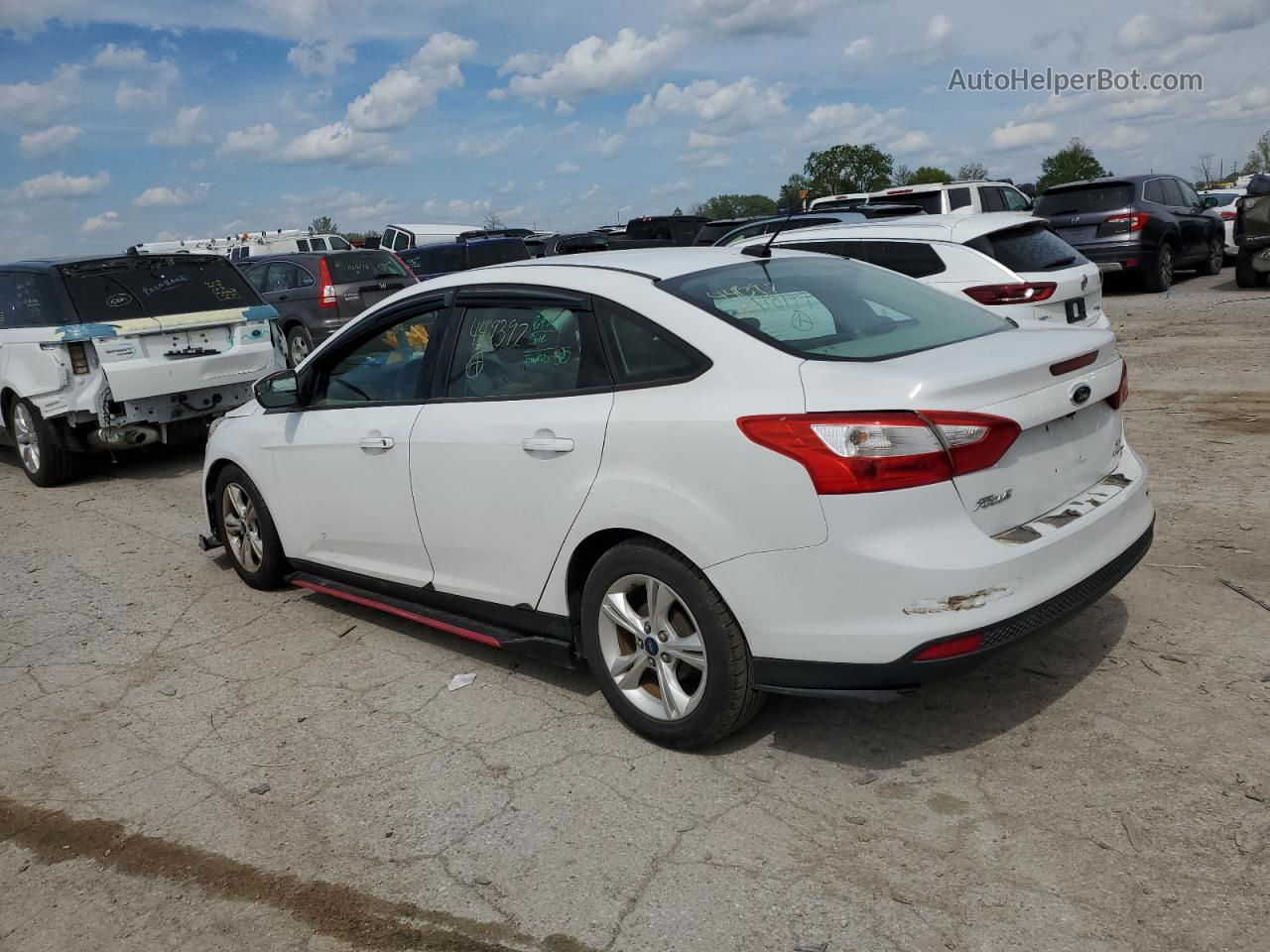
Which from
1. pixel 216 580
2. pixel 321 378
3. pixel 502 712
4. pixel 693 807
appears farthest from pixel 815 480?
pixel 216 580

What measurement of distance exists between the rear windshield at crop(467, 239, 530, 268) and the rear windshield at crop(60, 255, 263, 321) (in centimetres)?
990

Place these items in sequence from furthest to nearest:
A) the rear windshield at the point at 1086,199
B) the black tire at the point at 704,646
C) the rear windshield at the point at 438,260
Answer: the rear windshield at the point at 438,260, the rear windshield at the point at 1086,199, the black tire at the point at 704,646

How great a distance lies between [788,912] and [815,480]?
120 cm

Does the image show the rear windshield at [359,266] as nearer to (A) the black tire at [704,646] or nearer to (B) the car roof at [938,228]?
(B) the car roof at [938,228]

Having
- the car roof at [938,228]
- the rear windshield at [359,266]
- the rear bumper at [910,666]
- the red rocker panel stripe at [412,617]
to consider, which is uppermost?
the rear windshield at [359,266]

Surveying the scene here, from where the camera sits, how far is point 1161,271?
17.3 meters

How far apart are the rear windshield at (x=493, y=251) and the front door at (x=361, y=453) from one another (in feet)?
48.0

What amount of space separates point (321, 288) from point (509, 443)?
1204 centimetres

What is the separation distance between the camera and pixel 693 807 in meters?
3.47

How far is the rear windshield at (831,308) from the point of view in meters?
3.67

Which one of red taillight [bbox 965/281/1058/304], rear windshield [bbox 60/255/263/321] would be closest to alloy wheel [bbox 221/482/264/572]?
rear windshield [bbox 60/255/263/321]

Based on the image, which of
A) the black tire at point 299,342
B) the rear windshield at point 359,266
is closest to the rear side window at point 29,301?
the rear windshield at point 359,266

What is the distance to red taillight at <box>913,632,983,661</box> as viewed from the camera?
3184 millimetres

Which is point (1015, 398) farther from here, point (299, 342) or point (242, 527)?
point (299, 342)
